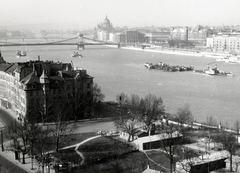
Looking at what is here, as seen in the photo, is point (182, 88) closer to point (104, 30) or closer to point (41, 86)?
point (41, 86)

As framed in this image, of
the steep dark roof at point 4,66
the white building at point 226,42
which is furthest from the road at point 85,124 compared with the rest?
the white building at point 226,42

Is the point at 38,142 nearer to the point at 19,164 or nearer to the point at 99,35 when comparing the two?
the point at 19,164

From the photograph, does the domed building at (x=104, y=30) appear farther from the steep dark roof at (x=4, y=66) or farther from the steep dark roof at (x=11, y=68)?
the steep dark roof at (x=11, y=68)

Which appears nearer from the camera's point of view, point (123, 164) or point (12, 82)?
point (123, 164)

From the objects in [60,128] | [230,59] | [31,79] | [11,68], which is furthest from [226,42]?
[60,128]

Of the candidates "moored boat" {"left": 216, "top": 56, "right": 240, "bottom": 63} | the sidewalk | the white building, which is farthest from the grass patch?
the white building

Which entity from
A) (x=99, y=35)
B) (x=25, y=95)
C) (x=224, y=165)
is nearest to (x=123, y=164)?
(x=224, y=165)
